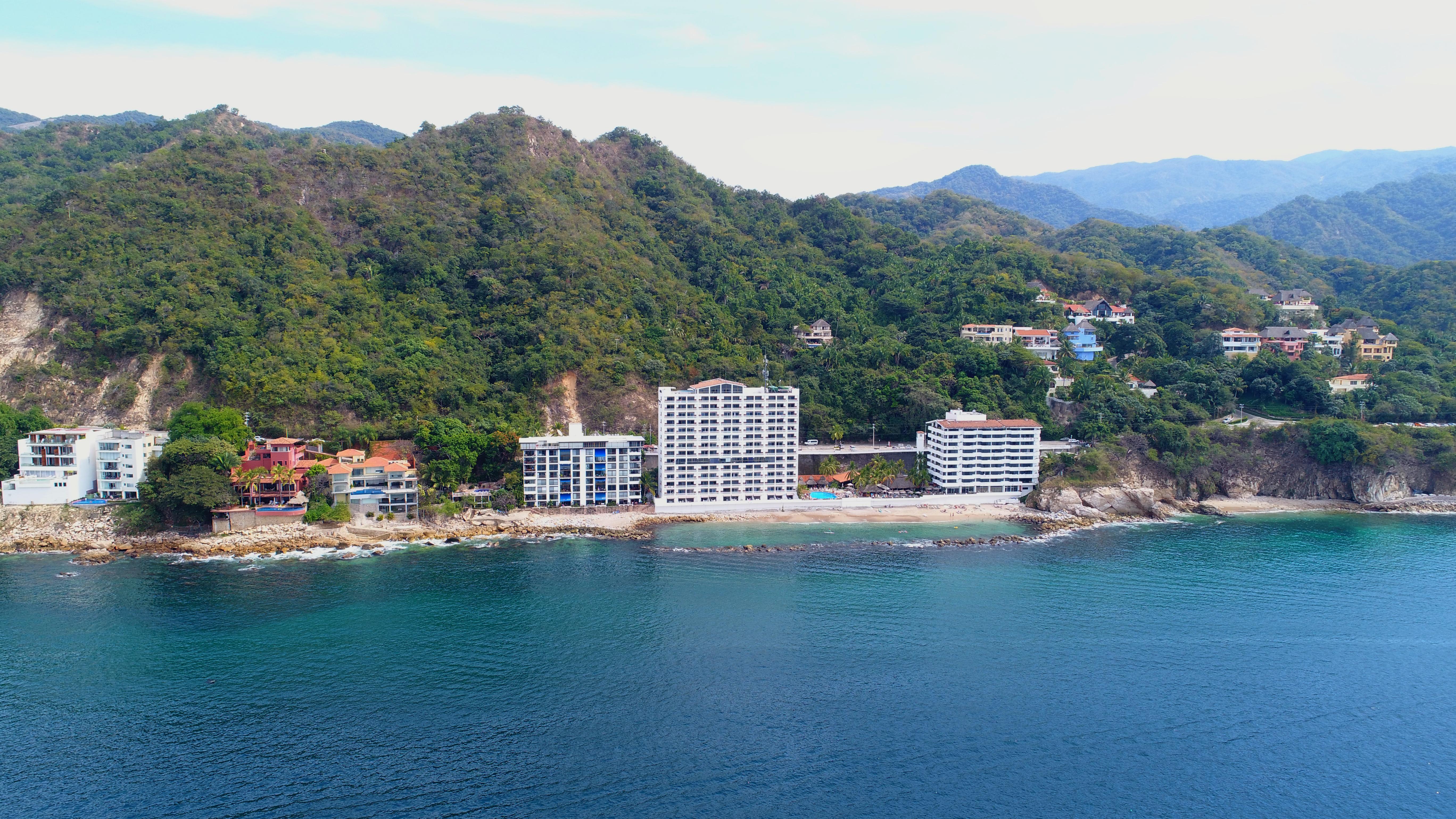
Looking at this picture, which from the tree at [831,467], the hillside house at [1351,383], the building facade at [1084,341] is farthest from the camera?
the building facade at [1084,341]

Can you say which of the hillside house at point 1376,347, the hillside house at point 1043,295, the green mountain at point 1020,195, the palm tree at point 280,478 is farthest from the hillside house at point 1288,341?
the green mountain at point 1020,195

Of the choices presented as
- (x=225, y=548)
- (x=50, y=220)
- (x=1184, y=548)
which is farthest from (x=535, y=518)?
(x=50, y=220)

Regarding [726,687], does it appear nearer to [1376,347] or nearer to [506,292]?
[506,292]

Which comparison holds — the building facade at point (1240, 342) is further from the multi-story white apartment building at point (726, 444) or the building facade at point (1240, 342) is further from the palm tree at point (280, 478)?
the palm tree at point (280, 478)

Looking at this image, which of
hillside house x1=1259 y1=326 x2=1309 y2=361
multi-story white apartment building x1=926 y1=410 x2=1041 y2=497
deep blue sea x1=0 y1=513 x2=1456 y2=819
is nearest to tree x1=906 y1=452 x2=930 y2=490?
multi-story white apartment building x1=926 y1=410 x2=1041 y2=497

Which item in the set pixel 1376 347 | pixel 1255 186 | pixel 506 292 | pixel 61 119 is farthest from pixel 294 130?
pixel 1255 186

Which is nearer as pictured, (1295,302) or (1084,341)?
(1084,341)
